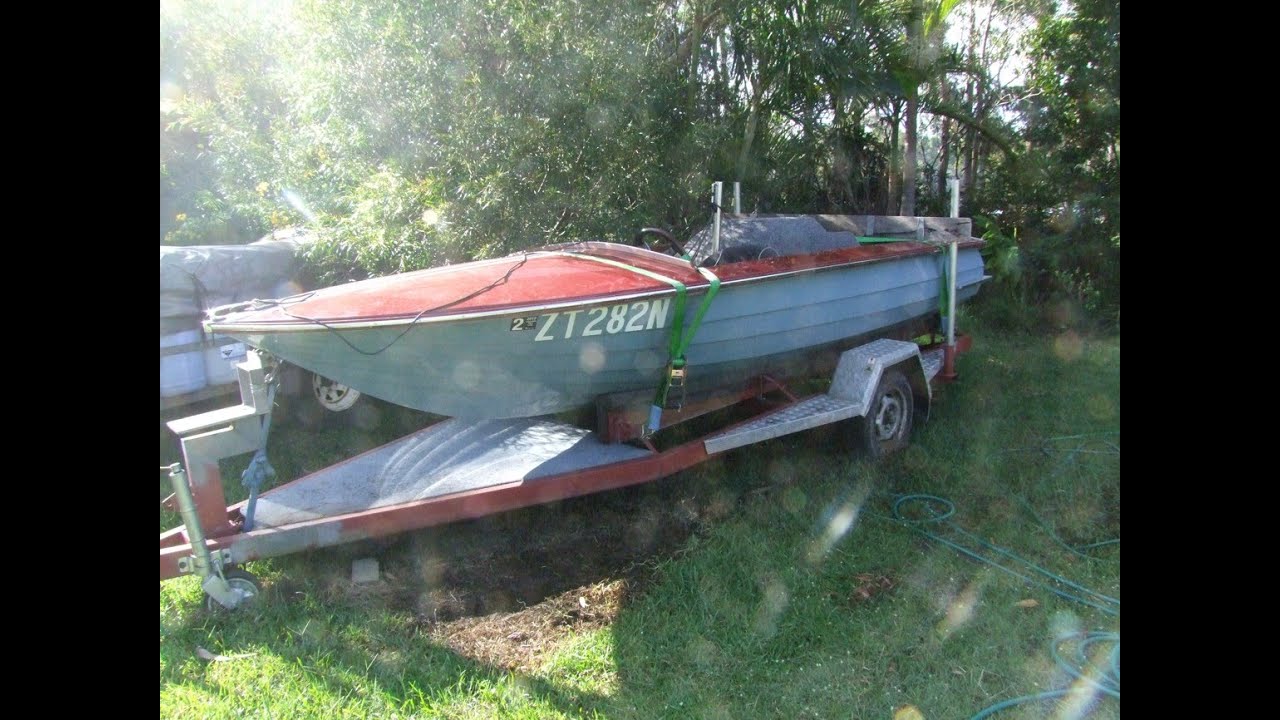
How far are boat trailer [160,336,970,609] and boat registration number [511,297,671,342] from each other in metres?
0.54

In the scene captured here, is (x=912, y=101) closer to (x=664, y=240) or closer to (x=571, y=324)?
(x=664, y=240)

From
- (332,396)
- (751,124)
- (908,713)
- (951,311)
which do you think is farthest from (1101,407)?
(332,396)

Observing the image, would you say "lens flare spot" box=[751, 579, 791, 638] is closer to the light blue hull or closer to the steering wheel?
the light blue hull

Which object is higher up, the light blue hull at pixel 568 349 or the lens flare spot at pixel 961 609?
the light blue hull at pixel 568 349

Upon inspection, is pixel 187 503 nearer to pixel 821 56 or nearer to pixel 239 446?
pixel 239 446

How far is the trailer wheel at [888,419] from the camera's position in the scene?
4.98 meters

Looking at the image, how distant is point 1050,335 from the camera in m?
8.96

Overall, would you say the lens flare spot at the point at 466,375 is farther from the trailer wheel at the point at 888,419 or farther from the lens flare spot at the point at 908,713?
the trailer wheel at the point at 888,419

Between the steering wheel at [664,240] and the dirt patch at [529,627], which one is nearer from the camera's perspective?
the dirt patch at [529,627]

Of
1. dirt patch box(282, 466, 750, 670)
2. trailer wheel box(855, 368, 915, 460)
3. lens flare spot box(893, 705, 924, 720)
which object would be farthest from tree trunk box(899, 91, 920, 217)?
lens flare spot box(893, 705, 924, 720)

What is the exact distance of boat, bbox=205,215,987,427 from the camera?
3.46 metres

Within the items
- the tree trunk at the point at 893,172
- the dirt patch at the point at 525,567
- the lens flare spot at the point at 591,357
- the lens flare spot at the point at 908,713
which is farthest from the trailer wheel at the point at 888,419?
the tree trunk at the point at 893,172

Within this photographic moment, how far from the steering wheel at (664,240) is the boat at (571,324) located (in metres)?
0.19

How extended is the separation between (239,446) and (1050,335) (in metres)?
8.50
